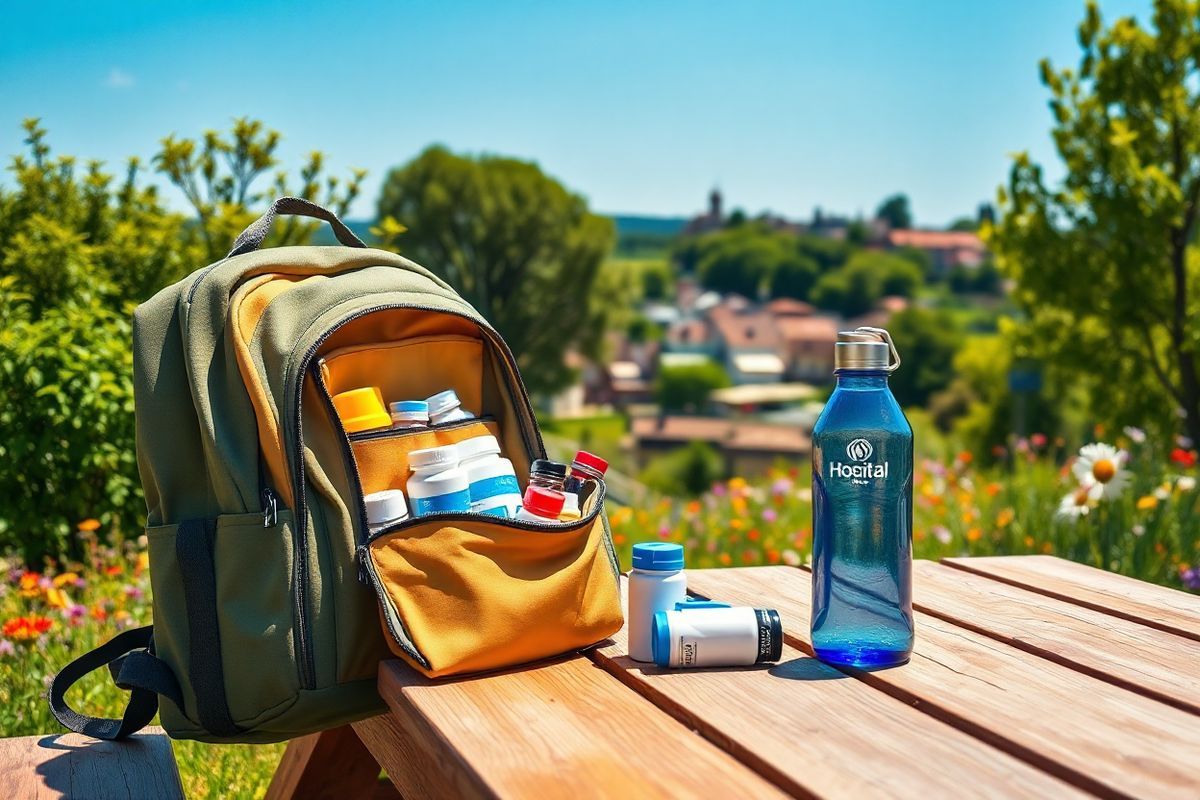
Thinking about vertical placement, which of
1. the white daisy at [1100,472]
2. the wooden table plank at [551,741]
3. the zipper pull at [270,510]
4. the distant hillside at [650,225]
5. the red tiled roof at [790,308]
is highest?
the distant hillside at [650,225]

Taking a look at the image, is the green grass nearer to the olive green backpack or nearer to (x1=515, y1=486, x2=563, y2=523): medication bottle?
the olive green backpack

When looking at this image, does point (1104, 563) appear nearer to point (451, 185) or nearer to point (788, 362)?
point (451, 185)

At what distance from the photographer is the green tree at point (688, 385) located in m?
72.8

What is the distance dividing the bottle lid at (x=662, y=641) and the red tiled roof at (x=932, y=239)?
104 m

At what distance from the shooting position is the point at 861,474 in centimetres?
123

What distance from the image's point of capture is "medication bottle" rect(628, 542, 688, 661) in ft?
4.47

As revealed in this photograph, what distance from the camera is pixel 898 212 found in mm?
113562

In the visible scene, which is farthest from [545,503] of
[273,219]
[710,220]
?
[710,220]

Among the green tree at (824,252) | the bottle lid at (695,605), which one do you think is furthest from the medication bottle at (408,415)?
the green tree at (824,252)

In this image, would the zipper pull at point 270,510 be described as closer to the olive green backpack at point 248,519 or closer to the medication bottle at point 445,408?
the olive green backpack at point 248,519

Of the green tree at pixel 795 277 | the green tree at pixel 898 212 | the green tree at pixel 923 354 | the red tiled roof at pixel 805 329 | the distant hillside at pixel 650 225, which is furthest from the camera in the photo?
the green tree at pixel 898 212

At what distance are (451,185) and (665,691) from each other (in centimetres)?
4455

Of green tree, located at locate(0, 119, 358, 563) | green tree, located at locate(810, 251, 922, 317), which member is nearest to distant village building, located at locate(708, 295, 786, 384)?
green tree, located at locate(810, 251, 922, 317)

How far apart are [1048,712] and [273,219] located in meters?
1.18
